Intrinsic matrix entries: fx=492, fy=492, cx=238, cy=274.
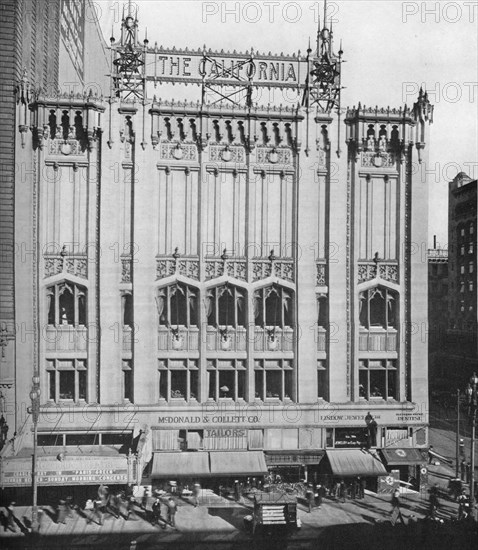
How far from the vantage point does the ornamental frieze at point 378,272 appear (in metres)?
23.7

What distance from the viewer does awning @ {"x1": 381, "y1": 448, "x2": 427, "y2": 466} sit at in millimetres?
22783

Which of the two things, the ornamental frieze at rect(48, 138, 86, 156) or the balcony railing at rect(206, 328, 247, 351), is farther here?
the balcony railing at rect(206, 328, 247, 351)

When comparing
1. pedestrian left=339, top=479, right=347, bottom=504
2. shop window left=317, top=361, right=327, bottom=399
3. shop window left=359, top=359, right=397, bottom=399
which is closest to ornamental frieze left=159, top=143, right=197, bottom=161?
shop window left=317, top=361, right=327, bottom=399

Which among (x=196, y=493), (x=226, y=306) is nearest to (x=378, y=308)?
(x=226, y=306)

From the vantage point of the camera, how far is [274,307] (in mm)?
23500

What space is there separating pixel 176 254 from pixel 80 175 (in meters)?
5.76

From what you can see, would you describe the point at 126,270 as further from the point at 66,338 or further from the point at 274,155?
the point at 274,155

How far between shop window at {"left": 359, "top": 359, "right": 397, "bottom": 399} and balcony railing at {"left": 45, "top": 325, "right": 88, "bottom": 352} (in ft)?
43.6

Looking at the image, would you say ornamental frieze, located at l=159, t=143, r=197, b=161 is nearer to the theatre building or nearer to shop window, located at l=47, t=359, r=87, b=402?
the theatre building

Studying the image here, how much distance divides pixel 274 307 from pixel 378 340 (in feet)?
17.5

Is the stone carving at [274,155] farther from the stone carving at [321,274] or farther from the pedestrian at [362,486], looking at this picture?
the pedestrian at [362,486]

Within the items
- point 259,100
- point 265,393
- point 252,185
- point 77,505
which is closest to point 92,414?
point 77,505

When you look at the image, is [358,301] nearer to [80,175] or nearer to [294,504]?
[294,504]

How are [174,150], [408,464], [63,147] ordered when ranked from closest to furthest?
[63,147], [408,464], [174,150]
